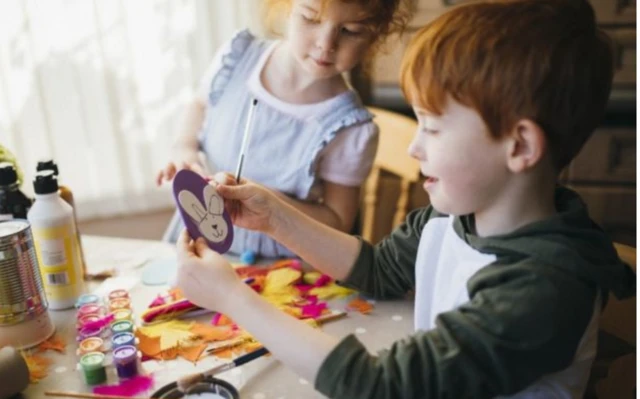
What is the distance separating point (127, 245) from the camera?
4.17ft

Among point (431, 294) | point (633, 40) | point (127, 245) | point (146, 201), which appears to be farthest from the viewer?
point (146, 201)

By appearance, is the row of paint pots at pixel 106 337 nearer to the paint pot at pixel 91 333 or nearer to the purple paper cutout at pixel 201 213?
the paint pot at pixel 91 333

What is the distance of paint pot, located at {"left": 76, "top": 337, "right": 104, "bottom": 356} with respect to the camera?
89cm

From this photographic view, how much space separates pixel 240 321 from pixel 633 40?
4.74 ft

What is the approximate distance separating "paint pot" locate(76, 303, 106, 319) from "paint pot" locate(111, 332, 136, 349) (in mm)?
93

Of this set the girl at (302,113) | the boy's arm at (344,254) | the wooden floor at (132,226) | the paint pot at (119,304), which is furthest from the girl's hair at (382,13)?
the wooden floor at (132,226)

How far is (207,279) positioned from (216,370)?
0.45ft

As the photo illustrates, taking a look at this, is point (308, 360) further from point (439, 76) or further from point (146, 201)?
point (146, 201)

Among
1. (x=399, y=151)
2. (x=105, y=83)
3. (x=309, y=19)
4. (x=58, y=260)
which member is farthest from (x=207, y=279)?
(x=105, y=83)

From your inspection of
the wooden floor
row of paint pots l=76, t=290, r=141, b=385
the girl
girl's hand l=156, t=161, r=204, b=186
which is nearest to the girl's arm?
the girl

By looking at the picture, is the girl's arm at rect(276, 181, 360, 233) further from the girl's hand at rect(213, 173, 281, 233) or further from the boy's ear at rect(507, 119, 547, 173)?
the boy's ear at rect(507, 119, 547, 173)

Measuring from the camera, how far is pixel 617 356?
93 centimetres

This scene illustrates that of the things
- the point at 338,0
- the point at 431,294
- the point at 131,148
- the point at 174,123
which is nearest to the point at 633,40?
the point at 338,0

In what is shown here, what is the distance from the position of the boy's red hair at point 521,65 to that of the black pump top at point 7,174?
2.07 ft
